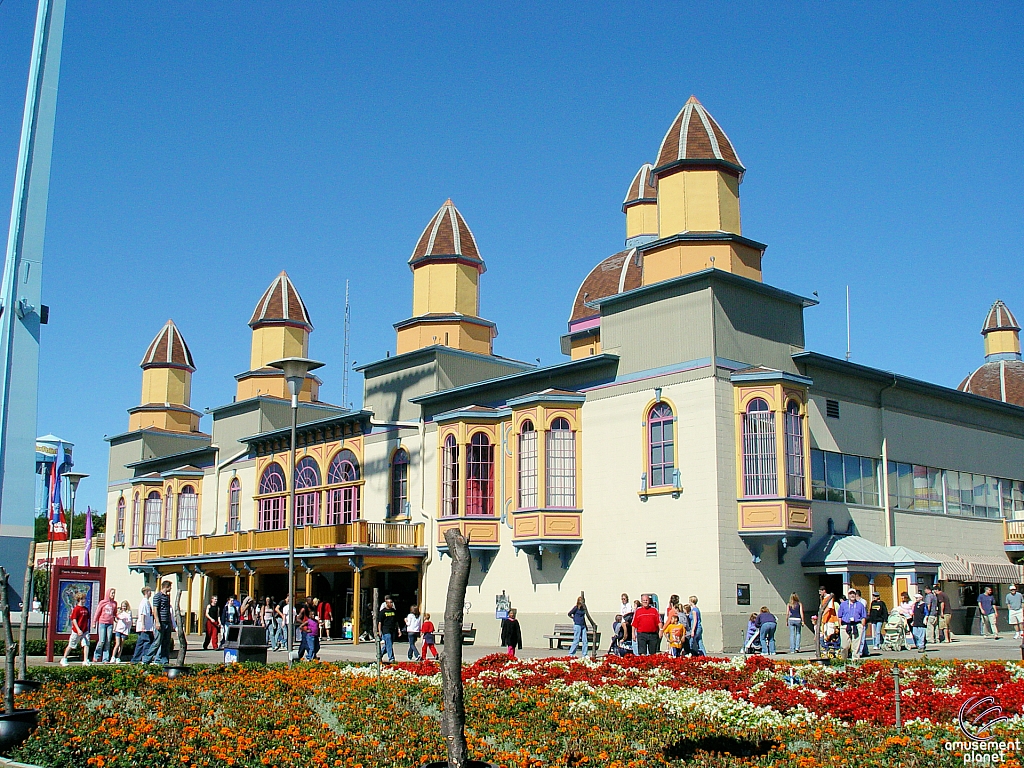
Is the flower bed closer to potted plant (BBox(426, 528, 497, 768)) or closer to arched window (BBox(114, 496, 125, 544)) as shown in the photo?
potted plant (BBox(426, 528, 497, 768))

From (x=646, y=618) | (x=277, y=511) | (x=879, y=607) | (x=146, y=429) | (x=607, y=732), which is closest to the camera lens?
(x=607, y=732)

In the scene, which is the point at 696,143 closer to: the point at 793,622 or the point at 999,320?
the point at 793,622

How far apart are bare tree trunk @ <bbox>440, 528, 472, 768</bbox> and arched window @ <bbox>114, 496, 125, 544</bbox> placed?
48143 mm

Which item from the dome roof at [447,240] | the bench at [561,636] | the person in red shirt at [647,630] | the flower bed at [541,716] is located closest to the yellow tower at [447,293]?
the dome roof at [447,240]

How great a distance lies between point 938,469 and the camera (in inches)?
1298

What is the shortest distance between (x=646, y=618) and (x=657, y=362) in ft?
29.8

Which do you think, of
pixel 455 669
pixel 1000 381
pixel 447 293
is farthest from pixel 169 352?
pixel 455 669

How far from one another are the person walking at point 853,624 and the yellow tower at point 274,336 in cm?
2774

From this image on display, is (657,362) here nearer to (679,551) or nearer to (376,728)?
(679,551)

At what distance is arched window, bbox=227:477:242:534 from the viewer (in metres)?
44.1

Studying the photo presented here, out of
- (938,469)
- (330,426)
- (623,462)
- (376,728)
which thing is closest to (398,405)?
(330,426)

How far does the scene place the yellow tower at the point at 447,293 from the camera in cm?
3691

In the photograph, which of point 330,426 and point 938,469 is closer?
point 938,469

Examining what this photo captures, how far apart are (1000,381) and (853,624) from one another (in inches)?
1316
